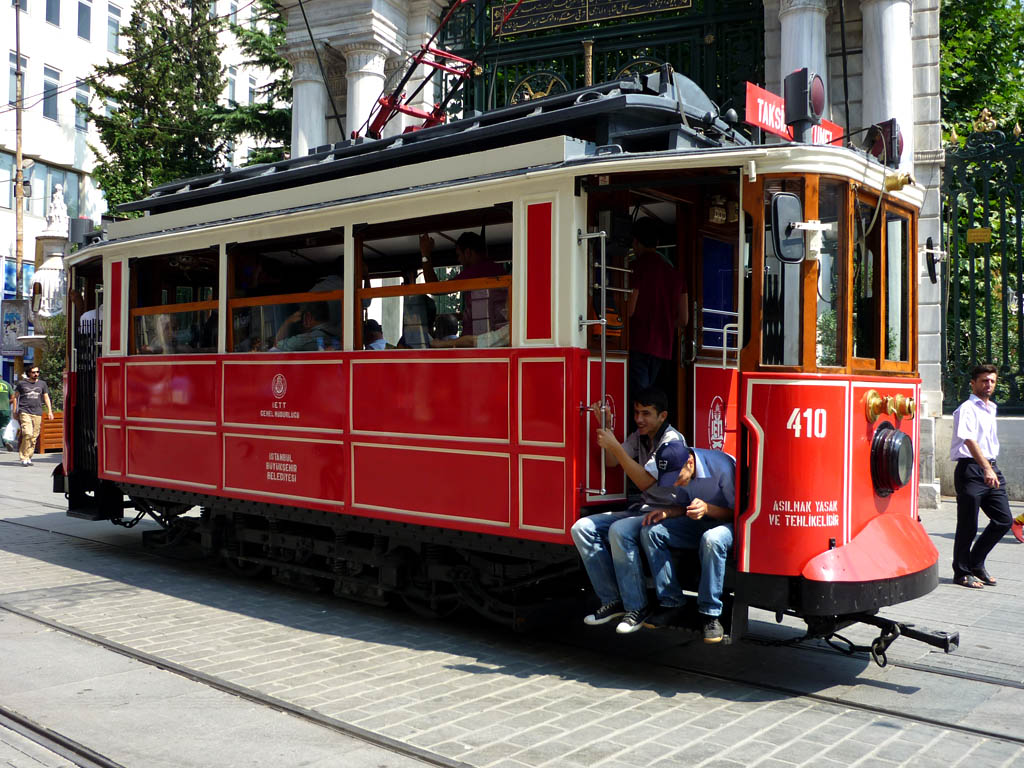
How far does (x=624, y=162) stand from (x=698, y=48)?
9.88 meters

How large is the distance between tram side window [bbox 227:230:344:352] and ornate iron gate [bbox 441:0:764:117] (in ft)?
21.2

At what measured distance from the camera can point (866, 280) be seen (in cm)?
552

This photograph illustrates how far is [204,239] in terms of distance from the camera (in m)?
8.12

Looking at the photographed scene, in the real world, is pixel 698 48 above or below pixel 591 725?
above

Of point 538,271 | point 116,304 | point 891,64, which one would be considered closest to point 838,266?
point 538,271

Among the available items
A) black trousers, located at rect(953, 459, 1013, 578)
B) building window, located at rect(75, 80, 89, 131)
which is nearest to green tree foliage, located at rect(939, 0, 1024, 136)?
black trousers, located at rect(953, 459, 1013, 578)

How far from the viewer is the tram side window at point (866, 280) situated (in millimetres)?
5441

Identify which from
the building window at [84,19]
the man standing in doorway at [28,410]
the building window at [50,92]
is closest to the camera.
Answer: the man standing in doorway at [28,410]

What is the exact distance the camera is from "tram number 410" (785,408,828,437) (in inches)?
202

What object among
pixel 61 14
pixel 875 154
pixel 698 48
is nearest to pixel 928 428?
pixel 698 48

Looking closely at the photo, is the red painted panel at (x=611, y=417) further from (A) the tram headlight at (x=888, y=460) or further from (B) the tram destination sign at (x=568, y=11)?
(B) the tram destination sign at (x=568, y=11)

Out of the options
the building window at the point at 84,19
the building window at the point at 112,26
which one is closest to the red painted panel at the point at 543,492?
the building window at the point at 84,19

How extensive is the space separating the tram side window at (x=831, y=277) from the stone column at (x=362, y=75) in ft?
41.6

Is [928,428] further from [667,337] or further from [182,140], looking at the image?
[182,140]
